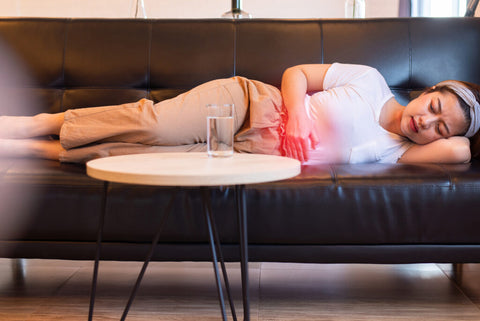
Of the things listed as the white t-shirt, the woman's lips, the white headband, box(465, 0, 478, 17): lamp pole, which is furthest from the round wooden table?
box(465, 0, 478, 17): lamp pole

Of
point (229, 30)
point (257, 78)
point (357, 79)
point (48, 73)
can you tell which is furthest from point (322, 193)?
point (48, 73)

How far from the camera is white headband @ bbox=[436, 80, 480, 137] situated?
5.35 feet

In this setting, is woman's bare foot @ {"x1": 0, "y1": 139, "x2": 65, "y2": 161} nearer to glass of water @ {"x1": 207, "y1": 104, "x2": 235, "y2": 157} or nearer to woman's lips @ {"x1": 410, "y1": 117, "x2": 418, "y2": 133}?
glass of water @ {"x1": 207, "y1": 104, "x2": 235, "y2": 157}

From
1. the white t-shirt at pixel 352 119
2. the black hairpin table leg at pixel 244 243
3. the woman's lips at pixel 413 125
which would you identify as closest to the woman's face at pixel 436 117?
the woman's lips at pixel 413 125

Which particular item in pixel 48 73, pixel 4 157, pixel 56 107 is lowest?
pixel 4 157

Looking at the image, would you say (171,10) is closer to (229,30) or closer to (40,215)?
(229,30)

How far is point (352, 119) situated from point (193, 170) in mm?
928

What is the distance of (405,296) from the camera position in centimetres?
159

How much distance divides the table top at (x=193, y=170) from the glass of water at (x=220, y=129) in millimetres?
21

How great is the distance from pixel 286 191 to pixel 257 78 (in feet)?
2.31

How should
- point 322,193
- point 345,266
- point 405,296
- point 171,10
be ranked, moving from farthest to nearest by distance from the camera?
point 171,10 < point 345,266 < point 405,296 < point 322,193

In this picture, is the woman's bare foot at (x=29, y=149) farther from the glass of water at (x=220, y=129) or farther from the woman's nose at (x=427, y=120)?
the woman's nose at (x=427, y=120)

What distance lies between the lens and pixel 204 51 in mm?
2018

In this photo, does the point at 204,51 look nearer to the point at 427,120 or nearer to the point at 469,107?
the point at 427,120
